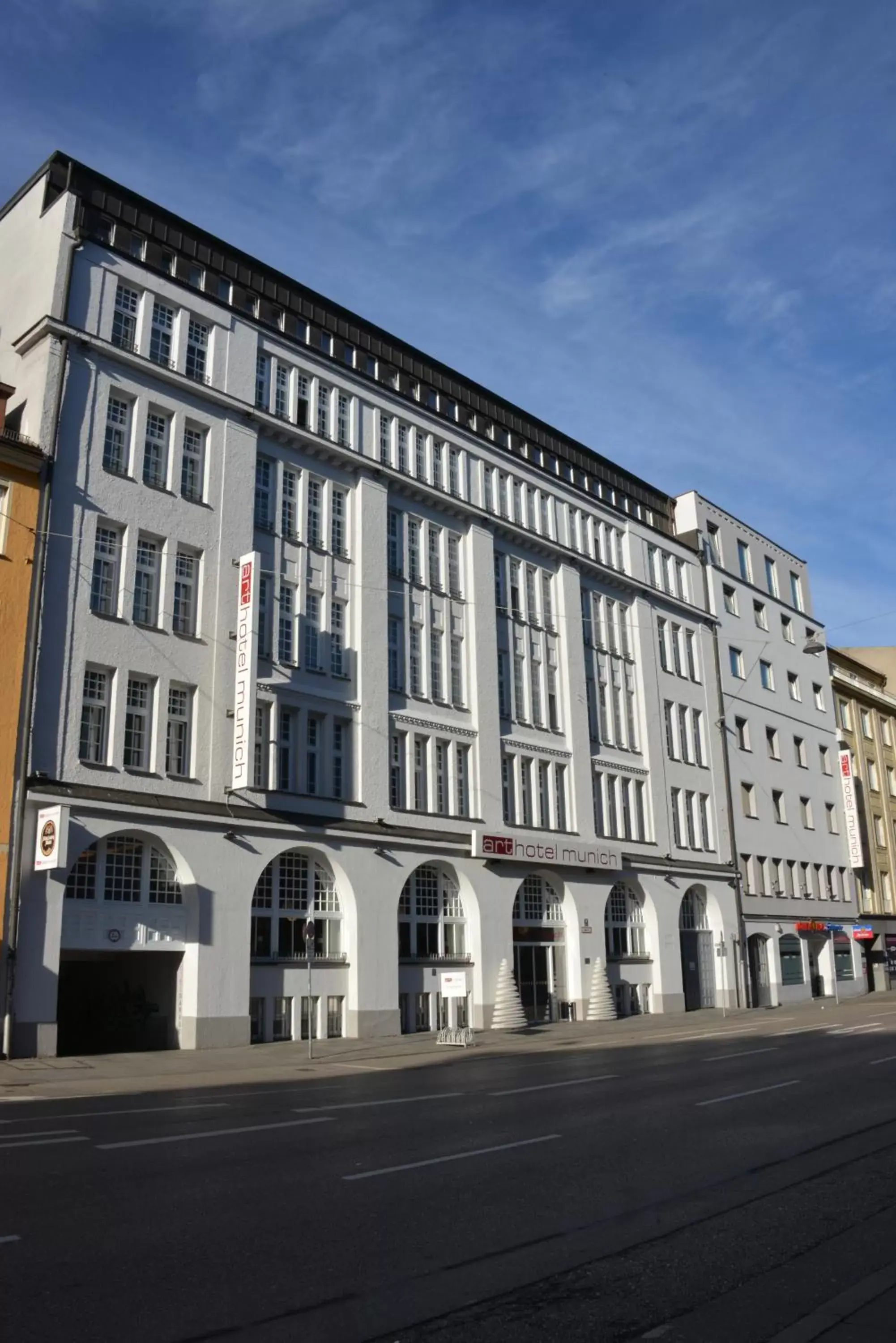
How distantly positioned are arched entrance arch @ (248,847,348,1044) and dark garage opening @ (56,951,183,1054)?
212 centimetres

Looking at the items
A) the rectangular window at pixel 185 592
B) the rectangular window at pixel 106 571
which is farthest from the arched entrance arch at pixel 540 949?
the rectangular window at pixel 106 571

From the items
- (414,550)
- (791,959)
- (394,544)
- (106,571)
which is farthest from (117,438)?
(791,959)

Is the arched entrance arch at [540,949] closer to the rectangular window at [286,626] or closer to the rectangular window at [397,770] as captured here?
the rectangular window at [397,770]

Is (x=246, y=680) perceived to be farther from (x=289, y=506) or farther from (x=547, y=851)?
(x=547, y=851)

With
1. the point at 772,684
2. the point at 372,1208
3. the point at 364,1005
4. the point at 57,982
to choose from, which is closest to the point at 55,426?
the point at 57,982

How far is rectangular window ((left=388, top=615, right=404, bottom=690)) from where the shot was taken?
1315 inches

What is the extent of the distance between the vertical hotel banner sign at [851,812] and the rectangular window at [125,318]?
45.4 meters

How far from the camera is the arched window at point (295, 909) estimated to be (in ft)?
92.9

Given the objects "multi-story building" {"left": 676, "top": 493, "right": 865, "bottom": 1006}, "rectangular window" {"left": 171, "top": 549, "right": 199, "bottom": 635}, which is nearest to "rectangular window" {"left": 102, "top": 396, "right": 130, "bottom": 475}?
"rectangular window" {"left": 171, "top": 549, "right": 199, "bottom": 635}

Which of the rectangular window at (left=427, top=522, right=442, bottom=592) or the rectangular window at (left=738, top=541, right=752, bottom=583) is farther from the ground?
the rectangular window at (left=738, top=541, right=752, bottom=583)

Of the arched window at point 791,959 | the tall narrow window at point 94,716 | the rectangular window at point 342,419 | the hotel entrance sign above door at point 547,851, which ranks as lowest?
the arched window at point 791,959

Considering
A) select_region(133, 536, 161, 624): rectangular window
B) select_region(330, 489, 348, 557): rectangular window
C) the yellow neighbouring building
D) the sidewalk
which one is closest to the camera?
the sidewalk

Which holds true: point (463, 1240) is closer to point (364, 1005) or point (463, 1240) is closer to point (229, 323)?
point (364, 1005)

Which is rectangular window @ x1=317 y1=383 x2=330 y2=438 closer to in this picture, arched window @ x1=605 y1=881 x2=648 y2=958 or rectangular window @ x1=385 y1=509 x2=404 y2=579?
rectangular window @ x1=385 y1=509 x2=404 y2=579
